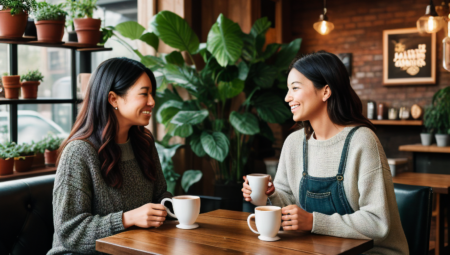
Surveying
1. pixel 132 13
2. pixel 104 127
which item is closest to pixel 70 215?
pixel 104 127

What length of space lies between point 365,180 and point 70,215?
1.04 metres

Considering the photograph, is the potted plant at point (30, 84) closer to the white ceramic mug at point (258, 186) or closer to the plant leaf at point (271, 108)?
the plant leaf at point (271, 108)

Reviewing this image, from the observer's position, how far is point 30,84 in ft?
9.84

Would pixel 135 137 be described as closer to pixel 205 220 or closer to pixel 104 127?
pixel 104 127

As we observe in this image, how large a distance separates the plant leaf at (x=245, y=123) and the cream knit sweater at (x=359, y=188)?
1.75 m

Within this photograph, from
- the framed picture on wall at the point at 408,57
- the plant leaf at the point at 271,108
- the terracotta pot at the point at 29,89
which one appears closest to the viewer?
the terracotta pot at the point at 29,89

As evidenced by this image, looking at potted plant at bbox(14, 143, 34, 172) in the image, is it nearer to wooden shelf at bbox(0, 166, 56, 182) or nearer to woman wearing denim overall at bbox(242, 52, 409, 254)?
wooden shelf at bbox(0, 166, 56, 182)

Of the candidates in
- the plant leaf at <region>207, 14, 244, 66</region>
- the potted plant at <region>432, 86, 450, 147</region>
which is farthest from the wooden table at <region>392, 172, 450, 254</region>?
the potted plant at <region>432, 86, 450, 147</region>

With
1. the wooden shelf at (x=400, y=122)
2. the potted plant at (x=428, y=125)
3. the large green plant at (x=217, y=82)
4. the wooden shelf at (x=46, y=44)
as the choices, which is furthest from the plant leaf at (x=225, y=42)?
the wooden shelf at (x=400, y=122)

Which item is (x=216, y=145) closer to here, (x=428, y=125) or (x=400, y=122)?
(x=428, y=125)

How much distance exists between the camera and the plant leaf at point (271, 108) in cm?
385

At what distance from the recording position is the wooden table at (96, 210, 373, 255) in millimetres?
1306

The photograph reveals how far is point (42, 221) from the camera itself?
6.19ft

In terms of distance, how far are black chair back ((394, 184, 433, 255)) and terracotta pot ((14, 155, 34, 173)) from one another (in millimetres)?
2245
